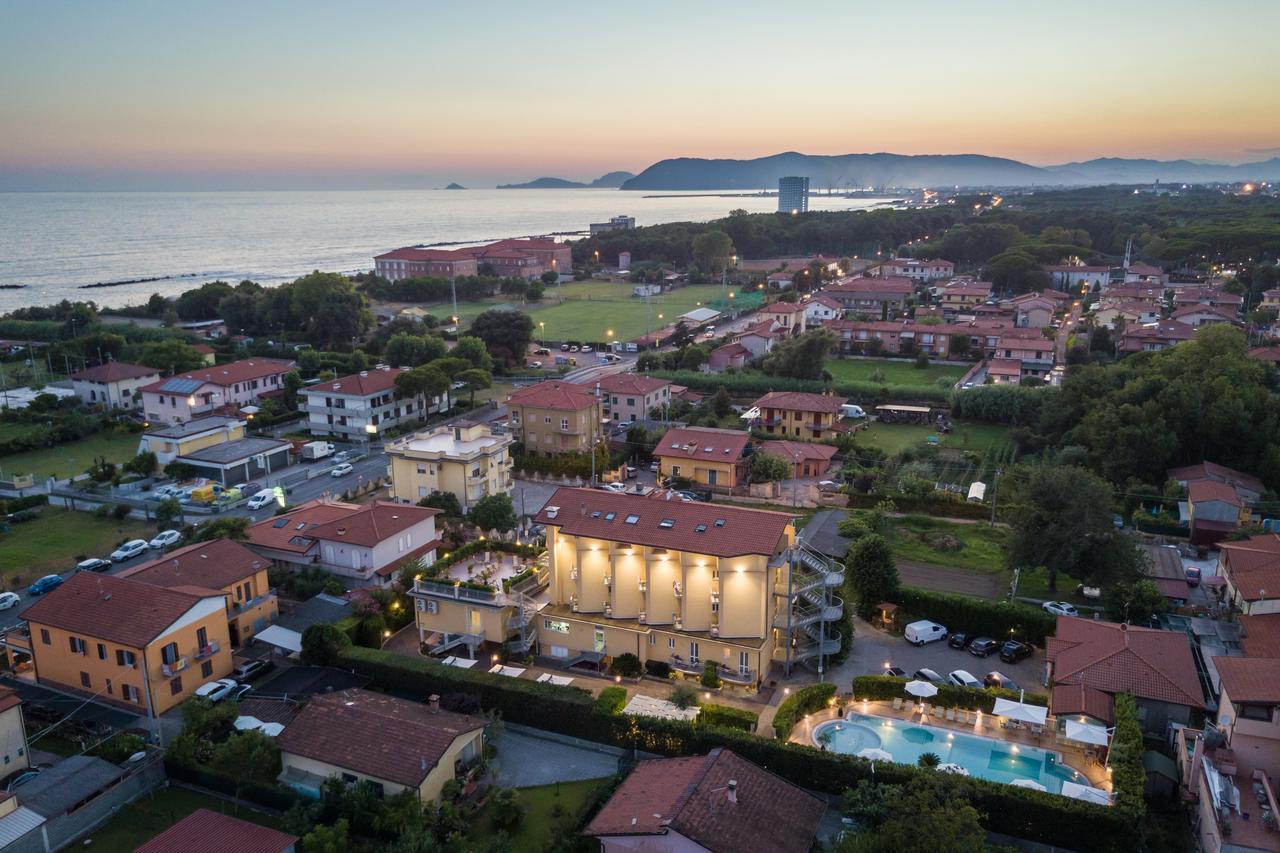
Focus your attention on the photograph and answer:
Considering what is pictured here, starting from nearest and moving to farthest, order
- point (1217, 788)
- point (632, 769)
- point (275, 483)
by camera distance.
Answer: point (1217, 788) < point (632, 769) < point (275, 483)

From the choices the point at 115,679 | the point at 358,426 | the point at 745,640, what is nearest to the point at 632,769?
the point at 745,640

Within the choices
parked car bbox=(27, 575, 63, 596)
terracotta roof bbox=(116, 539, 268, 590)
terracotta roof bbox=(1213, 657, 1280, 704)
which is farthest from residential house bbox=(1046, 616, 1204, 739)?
parked car bbox=(27, 575, 63, 596)

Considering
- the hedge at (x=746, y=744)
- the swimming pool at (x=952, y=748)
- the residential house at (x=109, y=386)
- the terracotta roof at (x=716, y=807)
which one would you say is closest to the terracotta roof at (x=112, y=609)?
the hedge at (x=746, y=744)

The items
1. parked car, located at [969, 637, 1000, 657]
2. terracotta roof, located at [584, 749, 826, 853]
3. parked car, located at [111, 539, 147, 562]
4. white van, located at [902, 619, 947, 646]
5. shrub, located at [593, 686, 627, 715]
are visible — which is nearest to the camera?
terracotta roof, located at [584, 749, 826, 853]

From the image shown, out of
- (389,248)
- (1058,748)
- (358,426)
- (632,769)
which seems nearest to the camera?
(632,769)

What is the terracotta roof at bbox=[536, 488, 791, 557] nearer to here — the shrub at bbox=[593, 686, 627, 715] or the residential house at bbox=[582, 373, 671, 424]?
the shrub at bbox=[593, 686, 627, 715]

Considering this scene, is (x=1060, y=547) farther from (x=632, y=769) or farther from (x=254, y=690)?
(x=254, y=690)

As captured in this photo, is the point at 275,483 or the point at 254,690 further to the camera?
the point at 275,483
